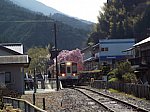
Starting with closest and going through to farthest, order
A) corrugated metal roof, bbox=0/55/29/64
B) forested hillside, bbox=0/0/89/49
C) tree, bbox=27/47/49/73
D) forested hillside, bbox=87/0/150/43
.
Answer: corrugated metal roof, bbox=0/55/29/64 → forested hillside, bbox=87/0/150/43 → tree, bbox=27/47/49/73 → forested hillside, bbox=0/0/89/49

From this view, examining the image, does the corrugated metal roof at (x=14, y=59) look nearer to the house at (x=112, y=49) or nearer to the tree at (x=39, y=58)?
the house at (x=112, y=49)

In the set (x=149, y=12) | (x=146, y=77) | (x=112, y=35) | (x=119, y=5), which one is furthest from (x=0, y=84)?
(x=119, y=5)

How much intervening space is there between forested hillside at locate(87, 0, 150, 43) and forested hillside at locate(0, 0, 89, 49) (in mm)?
36858

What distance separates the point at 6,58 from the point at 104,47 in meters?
44.2

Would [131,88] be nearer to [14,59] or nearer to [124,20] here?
[14,59]

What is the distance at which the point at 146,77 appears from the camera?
144 ft

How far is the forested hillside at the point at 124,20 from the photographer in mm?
81125

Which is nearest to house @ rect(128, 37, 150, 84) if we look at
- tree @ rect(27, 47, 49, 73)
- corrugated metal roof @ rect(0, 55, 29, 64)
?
corrugated metal roof @ rect(0, 55, 29, 64)

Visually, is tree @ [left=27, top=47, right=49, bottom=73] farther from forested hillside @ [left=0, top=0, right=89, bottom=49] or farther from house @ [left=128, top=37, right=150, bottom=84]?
house @ [left=128, top=37, right=150, bottom=84]

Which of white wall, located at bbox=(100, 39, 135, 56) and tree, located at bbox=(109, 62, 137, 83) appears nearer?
tree, located at bbox=(109, 62, 137, 83)

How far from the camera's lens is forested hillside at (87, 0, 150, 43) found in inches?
3194

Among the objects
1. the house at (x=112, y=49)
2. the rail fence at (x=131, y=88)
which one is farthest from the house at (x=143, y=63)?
the house at (x=112, y=49)

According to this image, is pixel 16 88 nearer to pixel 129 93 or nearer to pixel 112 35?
pixel 129 93

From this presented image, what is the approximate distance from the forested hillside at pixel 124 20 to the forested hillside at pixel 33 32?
36.9 m
